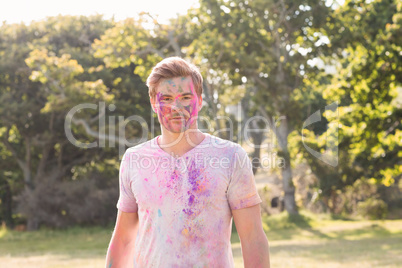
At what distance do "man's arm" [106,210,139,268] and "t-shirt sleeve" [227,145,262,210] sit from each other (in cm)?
50

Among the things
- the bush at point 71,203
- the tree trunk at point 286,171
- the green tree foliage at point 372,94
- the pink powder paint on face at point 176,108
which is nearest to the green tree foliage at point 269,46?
the tree trunk at point 286,171

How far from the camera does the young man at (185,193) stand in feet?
7.01

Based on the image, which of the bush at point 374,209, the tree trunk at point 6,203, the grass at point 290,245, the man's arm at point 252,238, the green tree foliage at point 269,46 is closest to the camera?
the man's arm at point 252,238

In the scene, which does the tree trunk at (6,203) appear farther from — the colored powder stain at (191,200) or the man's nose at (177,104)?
the colored powder stain at (191,200)

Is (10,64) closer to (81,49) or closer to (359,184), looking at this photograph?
(81,49)

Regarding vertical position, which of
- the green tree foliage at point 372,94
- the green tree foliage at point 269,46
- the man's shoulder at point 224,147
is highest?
the green tree foliage at point 269,46

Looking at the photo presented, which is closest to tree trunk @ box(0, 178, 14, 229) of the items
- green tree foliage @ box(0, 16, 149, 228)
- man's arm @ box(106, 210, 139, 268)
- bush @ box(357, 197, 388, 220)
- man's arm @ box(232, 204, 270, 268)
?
green tree foliage @ box(0, 16, 149, 228)

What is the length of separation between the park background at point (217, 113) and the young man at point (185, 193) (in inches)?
481

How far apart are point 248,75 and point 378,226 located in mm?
8716

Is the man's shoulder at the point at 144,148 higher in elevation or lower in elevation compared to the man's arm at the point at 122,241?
higher

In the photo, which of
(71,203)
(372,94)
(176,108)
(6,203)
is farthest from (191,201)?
(6,203)

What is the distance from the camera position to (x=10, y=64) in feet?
89.1

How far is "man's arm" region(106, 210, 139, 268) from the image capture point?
2.37 metres

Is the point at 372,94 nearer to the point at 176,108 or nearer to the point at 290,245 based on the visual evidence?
the point at 290,245
